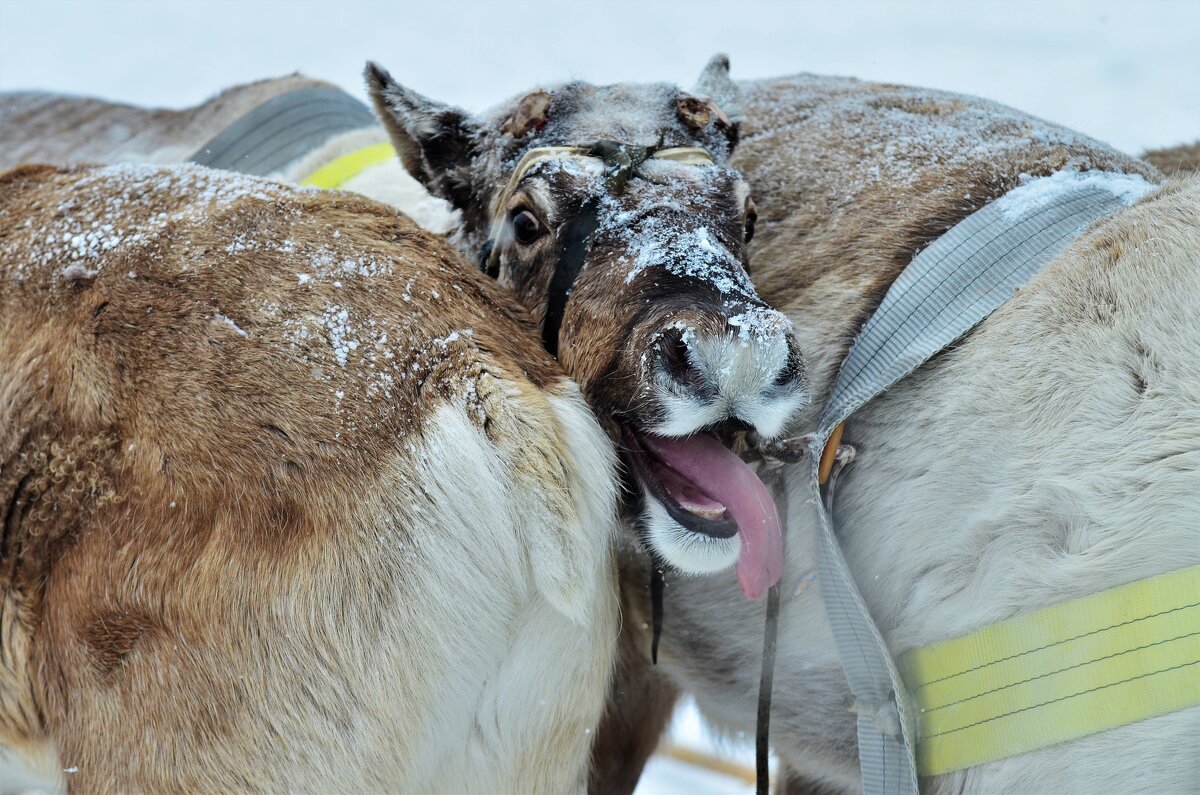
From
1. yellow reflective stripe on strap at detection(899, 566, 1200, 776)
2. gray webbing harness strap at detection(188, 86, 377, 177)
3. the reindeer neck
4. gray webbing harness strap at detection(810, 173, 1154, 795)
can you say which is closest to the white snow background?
gray webbing harness strap at detection(188, 86, 377, 177)

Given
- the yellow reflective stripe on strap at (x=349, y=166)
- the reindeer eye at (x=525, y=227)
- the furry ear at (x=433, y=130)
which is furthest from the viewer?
the yellow reflective stripe on strap at (x=349, y=166)

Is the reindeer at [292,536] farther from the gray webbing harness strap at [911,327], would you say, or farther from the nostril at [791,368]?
the gray webbing harness strap at [911,327]

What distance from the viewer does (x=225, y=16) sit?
7.13 m

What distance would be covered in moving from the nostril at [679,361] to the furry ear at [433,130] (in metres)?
0.90

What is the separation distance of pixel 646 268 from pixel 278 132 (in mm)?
2412

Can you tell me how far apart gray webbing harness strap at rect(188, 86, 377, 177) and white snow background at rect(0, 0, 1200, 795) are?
2452 millimetres

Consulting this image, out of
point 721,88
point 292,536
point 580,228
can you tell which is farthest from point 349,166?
point 292,536

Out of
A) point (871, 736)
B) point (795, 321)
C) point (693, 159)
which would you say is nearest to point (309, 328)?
point (693, 159)

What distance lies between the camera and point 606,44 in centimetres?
701

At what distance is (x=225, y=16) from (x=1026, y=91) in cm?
530

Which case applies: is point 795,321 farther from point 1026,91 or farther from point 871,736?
point 1026,91

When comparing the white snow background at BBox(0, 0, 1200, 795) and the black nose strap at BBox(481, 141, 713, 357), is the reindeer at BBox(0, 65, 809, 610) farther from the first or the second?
the white snow background at BBox(0, 0, 1200, 795)

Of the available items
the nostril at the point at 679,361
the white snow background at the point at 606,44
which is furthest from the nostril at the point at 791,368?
the white snow background at the point at 606,44

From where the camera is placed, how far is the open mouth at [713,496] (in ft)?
5.65
